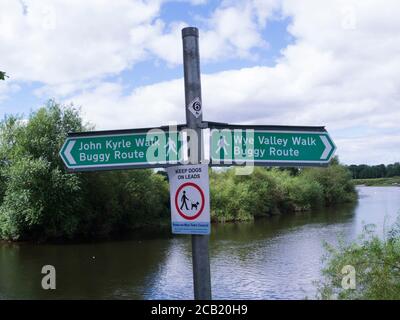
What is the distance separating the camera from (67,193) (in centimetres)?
3259

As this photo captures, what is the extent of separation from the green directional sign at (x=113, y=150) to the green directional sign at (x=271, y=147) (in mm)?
427

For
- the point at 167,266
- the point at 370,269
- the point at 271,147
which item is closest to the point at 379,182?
the point at 167,266

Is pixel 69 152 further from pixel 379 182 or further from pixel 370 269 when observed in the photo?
pixel 379 182

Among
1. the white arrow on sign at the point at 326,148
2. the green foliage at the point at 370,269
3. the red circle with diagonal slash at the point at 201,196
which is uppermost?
the white arrow on sign at the point at 326,148

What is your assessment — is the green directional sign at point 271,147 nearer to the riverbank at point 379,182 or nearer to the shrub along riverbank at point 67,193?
the shrub along riverbank at point 67,193

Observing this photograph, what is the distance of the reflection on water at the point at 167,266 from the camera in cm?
1886

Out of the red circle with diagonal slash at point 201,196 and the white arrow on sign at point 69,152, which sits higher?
the white arrow on sign at point 69,152

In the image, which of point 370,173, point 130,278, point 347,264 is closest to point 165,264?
point 130,278

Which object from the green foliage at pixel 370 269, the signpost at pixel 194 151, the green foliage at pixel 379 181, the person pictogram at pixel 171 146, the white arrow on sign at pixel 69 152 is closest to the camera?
the signpost at pixel 194 151

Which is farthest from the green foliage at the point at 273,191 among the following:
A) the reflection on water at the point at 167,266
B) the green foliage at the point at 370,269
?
the green foliage at the point at 370,269

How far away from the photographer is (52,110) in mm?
33500
